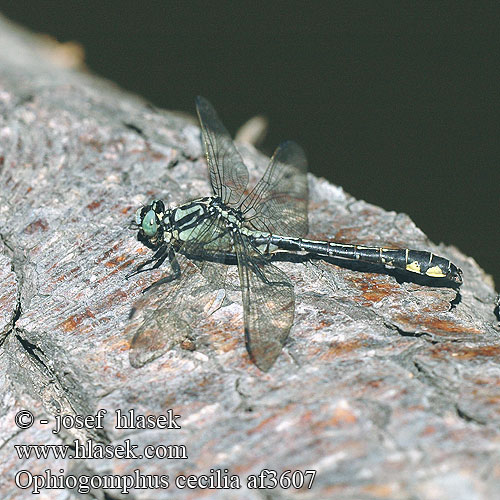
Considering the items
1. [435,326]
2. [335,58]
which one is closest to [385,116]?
[335,58]

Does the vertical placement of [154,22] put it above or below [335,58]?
above

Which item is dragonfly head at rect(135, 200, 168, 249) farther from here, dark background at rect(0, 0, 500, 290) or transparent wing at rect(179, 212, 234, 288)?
dark background at rect(0, 0, 500, 290)

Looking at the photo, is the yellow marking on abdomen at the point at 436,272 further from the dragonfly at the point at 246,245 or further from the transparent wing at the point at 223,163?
the transparent wing at the point at 223,163

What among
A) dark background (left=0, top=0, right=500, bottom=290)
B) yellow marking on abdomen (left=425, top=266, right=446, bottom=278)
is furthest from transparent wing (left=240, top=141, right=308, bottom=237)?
dark background (left=0, top=0, right=500, bottom=290)

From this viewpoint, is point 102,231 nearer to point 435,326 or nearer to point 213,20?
point 435,326

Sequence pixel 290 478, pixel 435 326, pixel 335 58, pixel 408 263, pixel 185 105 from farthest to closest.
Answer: pixel 185 105 < pixel 335 58 < pixel 408 263 < pixel 435 326 < pixel 290 478

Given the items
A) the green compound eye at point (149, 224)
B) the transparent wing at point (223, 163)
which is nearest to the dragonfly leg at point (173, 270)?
the green compound eye at point (149, 224)

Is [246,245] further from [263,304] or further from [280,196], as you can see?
[263,304]
